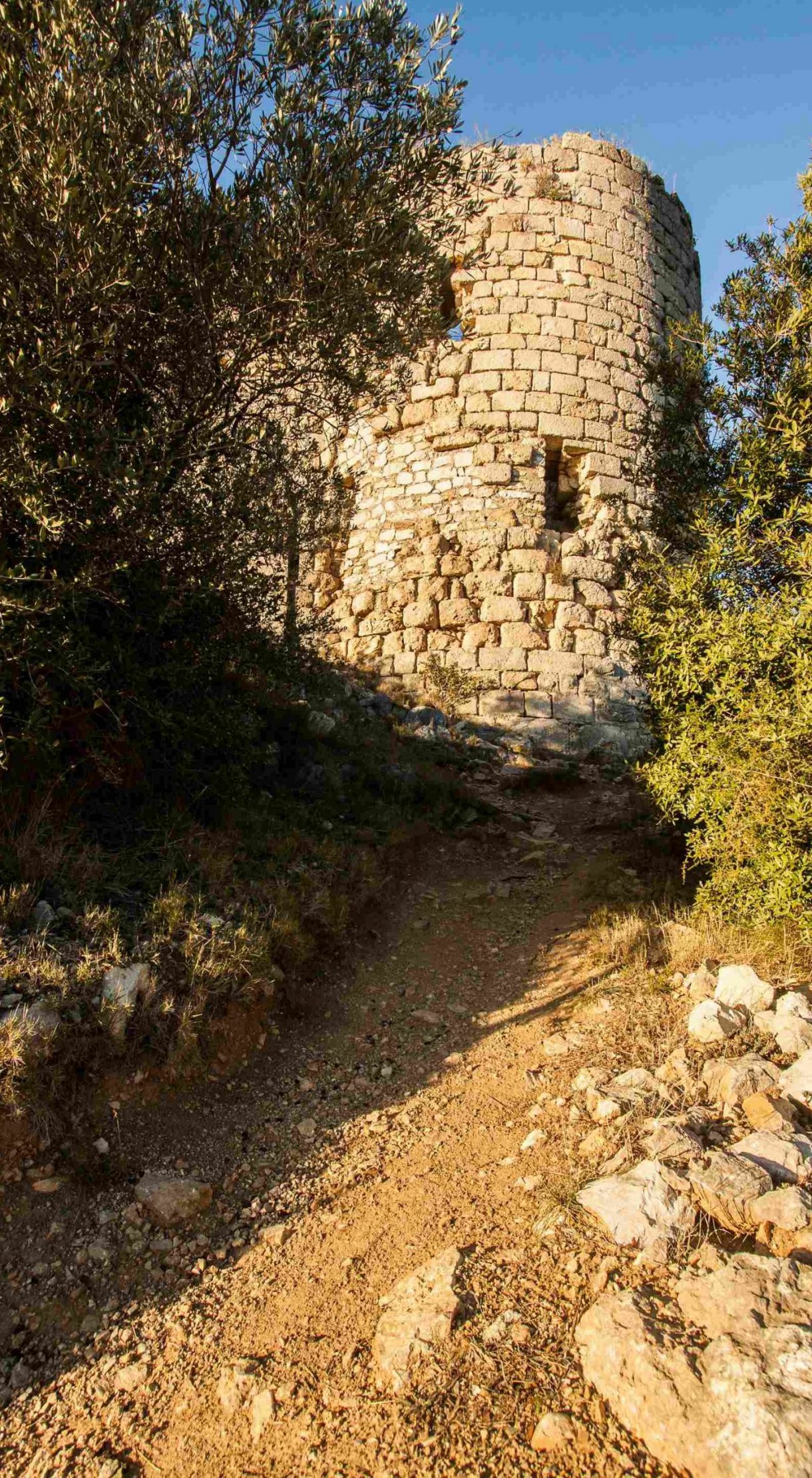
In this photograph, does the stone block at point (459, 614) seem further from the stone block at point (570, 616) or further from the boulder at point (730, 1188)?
the boulder at point (730, 1188)

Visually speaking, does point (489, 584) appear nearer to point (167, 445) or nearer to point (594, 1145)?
point (167, 445)

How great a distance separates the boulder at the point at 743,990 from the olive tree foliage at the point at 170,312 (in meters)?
2.91

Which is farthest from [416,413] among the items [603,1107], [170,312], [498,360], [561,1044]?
[603,1107]

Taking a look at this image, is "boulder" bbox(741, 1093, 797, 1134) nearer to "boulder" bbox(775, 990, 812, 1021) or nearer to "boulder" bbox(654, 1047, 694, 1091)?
"boulder" bbox(654, 1047, 694, 1091)

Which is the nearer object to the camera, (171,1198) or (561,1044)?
(171,1198)

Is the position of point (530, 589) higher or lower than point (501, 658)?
higher

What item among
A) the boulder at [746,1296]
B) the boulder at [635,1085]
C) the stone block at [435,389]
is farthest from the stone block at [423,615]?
the boulder at [746,1296]

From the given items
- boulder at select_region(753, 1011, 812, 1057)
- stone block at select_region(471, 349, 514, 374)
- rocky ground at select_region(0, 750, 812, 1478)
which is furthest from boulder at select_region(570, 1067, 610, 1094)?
stone block at select_region(471, 349, 514, 374)

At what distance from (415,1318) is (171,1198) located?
3.57 feet

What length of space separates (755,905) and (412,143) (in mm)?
4696

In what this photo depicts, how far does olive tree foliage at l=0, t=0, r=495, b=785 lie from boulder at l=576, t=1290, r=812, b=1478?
3.29 m

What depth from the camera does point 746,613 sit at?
4.73 metres

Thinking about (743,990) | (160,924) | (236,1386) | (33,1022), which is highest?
(160,924)

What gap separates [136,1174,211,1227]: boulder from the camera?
311 cm
